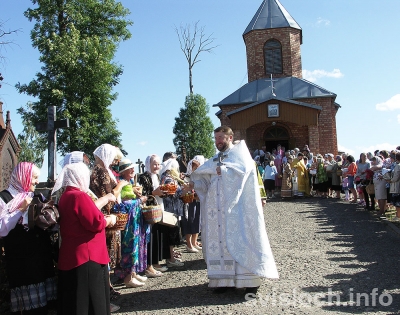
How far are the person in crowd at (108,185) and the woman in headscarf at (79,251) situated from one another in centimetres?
92

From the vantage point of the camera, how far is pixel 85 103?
2408cm

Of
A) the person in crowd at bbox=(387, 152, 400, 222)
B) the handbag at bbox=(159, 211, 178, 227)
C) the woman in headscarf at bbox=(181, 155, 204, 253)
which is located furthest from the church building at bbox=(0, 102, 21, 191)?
the person in crowd at bbox=(387, 152, 400, 222)

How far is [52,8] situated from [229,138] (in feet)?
70.5

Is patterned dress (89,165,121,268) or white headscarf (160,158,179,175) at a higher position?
white headscarf (160,158,179,175)

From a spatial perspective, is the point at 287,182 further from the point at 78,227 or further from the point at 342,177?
the point at 78,227

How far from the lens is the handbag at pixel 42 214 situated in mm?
3956

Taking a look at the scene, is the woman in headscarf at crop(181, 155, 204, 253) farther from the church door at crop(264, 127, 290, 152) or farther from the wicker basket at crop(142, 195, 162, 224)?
the church door at crop(264, 127, 290, 152)

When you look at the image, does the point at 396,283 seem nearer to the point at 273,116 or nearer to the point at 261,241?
the point at 261,241

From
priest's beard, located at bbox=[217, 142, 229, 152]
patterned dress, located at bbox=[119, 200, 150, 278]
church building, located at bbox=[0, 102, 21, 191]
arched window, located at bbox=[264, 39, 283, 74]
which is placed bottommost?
patterned dress, located at bbox=[119, 200, 150, 278]

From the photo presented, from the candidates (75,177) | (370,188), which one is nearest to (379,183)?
(370,188)

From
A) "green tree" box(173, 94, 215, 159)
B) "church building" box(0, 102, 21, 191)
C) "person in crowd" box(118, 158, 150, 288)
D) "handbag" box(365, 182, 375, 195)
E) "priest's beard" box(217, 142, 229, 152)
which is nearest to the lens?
"person in crowd" box(118, 158, 150, 288)

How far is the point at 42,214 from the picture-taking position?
A: 13.0 ft

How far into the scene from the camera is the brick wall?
32250 millimetres

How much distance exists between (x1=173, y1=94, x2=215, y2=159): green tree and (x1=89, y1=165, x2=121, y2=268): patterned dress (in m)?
26.5
